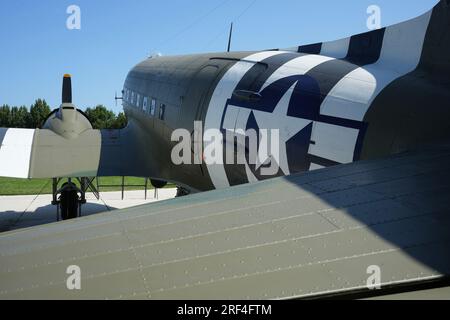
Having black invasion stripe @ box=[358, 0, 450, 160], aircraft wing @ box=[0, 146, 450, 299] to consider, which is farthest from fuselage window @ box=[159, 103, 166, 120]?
aircraft wing @ box=[0, 146, 450, 299]

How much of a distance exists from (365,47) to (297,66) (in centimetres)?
113

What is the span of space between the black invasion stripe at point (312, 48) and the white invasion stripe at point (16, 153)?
7.37 m

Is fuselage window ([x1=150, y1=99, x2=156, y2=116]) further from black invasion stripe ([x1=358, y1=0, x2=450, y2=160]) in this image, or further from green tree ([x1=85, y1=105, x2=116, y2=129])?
green tree ([x1=85, y1=105, x2=116, y2=129])

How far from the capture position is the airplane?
2543mm

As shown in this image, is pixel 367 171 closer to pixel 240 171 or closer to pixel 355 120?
pixel 355 120

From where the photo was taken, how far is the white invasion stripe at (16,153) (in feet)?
38.3

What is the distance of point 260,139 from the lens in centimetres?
738

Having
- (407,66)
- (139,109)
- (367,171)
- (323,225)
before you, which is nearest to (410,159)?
(367,171)

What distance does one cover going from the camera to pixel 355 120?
5719mm

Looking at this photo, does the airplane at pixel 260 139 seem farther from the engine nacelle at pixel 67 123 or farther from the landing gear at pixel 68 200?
the landing gear at pixel 68 200

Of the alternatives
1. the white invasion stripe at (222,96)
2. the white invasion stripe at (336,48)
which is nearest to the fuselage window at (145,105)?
the white invasion stripe at (222,96)

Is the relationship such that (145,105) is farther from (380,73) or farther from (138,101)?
(380,73)

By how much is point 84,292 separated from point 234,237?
0.86m

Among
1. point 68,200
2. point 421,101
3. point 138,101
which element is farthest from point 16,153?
point 421,101
